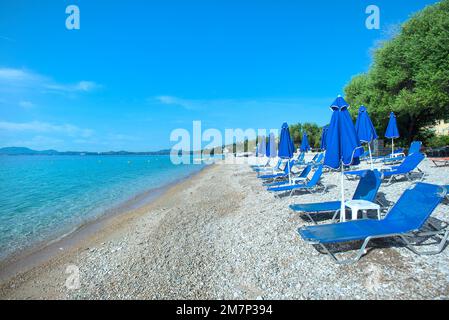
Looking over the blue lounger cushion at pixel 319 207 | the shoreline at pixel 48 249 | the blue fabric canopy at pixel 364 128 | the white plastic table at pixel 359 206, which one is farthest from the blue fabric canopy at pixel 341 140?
the shoreline at pixel 48 249

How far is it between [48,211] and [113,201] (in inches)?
110

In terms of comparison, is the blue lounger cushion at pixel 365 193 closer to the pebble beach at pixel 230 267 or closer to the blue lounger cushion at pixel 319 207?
the blue lounger cushion at pixel 319 207

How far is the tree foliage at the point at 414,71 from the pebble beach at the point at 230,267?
10.6 m

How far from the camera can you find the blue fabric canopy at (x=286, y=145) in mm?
9870

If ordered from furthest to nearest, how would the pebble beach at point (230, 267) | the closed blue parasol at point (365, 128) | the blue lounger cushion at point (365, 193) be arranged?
the closed blue parasol at point (365, 128)
the blue lounger cushion at point (365, 193)
the pebble beach at point (230, 267)

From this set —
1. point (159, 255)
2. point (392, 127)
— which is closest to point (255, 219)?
point (159, 255)

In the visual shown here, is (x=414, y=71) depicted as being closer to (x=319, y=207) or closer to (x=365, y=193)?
(x=365, y=193)

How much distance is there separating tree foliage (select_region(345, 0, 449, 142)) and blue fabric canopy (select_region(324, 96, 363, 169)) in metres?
12.6

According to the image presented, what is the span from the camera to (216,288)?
141 inches

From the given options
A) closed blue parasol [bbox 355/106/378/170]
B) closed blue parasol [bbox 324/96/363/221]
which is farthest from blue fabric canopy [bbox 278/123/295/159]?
closed blue parasol [bbox 324/96/363/221]

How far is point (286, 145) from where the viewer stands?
10016 mm

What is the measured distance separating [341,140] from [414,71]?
15555 millimetres

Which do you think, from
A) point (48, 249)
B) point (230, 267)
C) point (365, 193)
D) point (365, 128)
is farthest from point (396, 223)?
point (48, 249)
